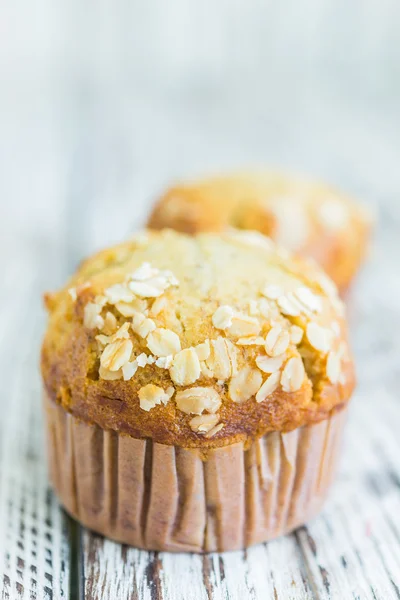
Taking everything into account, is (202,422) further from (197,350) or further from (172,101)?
(172,101)

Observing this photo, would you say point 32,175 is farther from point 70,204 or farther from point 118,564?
point 118,564

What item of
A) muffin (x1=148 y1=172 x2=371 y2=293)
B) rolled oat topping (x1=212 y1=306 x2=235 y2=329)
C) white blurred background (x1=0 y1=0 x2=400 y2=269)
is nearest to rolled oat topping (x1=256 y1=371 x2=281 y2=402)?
rolled oat topping (x1=212 y1=306 x2=235 y2=329)

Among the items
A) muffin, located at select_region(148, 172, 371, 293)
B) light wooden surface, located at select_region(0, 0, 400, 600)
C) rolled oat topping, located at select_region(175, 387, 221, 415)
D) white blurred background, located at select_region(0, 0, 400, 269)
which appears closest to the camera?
rolled oat topping, located at select_region(175, 387, 221, 415)

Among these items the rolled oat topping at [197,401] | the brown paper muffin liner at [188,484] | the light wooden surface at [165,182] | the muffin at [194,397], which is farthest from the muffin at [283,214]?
the rolled oat topping at [197,401]

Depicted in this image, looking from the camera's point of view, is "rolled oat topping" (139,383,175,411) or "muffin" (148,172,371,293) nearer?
"rolled oat topping" (139,383,175,411)

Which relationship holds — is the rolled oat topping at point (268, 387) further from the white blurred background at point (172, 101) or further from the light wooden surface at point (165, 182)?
the white blurred background at point (172, 101)

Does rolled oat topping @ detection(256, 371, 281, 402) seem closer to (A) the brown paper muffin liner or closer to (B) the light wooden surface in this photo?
(A) the brown paper muffin liner
